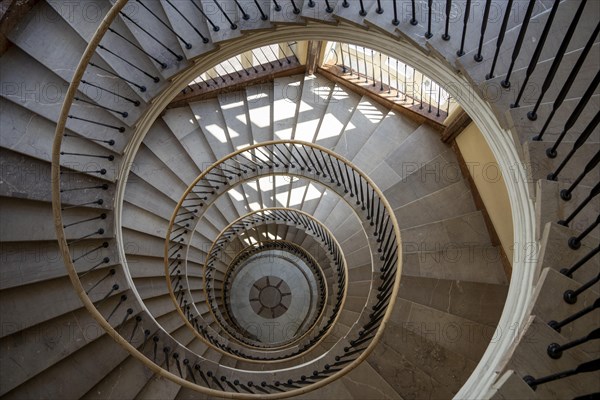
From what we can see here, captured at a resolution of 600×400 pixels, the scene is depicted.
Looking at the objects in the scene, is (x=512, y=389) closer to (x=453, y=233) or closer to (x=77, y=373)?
(x=453, y=233)

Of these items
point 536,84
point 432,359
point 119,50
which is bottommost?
point 432,359

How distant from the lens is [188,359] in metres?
5.21

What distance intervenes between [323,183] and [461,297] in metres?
3.01

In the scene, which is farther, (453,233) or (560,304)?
(453,233)

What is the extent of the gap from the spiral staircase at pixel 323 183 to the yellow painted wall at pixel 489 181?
0.23 meters

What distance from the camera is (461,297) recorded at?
544 centimetres

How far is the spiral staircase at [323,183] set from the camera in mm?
2992

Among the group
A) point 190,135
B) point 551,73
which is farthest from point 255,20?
point 190,135

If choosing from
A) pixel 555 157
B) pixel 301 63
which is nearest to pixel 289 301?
pixel 301 63

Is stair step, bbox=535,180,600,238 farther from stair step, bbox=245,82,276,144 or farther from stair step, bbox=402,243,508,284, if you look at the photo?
stair step, bbox=245,82,276,144

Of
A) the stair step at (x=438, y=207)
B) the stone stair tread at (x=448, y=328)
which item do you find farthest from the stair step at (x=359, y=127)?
the stone stair tread at (x=448, y=328)

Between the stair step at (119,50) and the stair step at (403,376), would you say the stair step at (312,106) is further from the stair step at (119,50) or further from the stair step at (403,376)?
the stair step at (403,376)

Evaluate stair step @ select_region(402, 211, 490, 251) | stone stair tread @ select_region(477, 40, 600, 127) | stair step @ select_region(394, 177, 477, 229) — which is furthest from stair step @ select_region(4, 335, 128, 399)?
stone stair tread @ select_region(477, 40, 600, 127)

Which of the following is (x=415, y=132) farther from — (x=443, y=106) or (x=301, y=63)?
(x=301, y=63)
